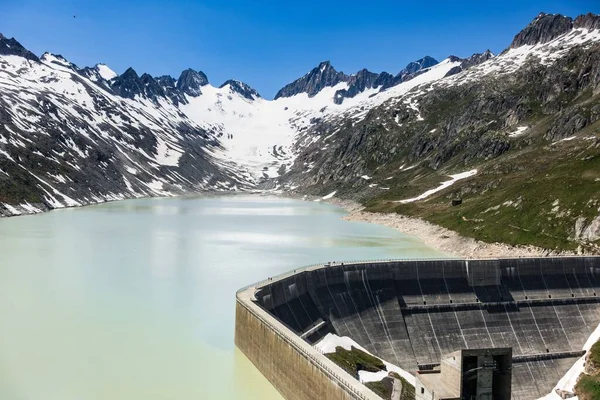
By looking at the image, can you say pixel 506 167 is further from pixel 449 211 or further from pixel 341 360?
pixel 341 360

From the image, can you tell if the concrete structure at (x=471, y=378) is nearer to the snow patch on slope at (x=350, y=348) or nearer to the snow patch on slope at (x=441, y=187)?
the snow patch on slope at (x=350, y=348)

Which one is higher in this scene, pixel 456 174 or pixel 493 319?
pixel 456 174

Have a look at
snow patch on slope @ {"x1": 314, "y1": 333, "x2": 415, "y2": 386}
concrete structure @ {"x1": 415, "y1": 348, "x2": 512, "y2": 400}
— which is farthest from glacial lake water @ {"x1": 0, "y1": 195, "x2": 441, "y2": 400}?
concrete structure @ {"x1": 415, "y1": 348, "x2": 512, "y2": 400}

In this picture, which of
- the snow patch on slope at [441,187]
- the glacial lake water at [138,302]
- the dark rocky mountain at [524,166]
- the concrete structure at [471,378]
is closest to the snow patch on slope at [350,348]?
the glacial lake water at [138,302]

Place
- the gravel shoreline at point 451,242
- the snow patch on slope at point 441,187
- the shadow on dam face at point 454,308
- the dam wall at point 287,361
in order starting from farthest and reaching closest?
the snow patch on slope at point 441,187 → the gravel shoreline at point 451,242 → the shadow on dam face at point 454,308 → the dam wall at point 287,361

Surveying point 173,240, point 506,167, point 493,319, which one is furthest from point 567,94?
point 493,319

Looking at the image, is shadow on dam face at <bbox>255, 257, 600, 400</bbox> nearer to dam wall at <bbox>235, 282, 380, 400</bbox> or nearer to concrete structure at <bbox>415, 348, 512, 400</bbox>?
dam wall at <bbox>235, 282, 380, 400</bbox>
